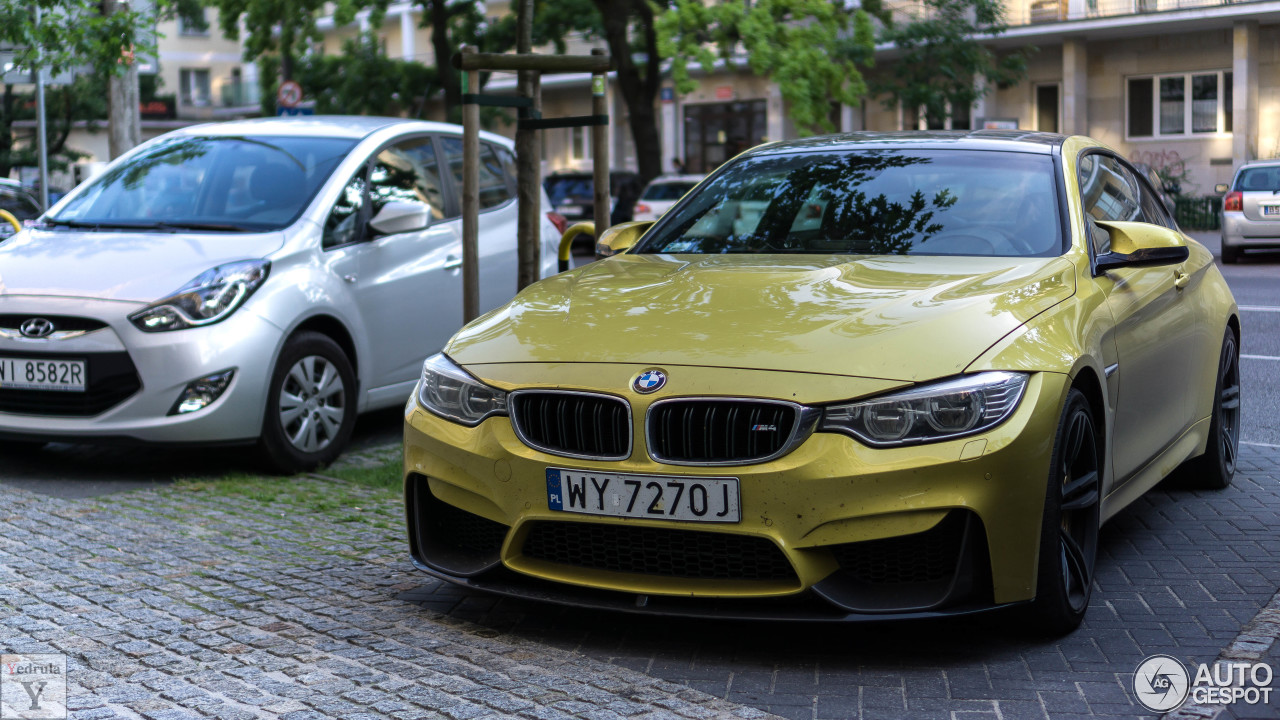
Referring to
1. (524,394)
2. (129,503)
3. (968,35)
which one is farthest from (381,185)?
(968,35)

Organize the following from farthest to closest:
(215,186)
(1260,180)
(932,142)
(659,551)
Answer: (1260,180)
(215,186)
(932,142)
(659,551)

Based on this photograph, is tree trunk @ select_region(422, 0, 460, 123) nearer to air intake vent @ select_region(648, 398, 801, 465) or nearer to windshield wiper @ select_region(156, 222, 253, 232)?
windshield wiper @ select_region(156, 222, 253, 232)

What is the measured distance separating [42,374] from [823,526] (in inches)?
166

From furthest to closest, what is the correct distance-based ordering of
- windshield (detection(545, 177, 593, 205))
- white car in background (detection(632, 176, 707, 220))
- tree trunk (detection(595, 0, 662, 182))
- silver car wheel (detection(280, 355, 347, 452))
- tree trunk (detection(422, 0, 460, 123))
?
1. tree trunk (detection(422, 0, 460, 123))
2. windshield (detection(545, 177, 593, 205))
3. white car in background (detection(632, 176, 707, 220))
4. tree trunk (detection(595, 0, 662, 182))
5. silver car wheel (detection(280, 355, 347, 452))

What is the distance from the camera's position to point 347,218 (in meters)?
7.50

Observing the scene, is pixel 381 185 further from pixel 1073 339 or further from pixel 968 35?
pixel 968 35

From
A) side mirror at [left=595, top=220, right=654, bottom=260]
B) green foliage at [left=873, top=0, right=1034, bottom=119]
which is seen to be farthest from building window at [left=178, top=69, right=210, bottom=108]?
side mirror at [left=595, top=220, right=654, bottom=260]

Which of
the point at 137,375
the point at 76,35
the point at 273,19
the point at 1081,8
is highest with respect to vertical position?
the point at 1081,8

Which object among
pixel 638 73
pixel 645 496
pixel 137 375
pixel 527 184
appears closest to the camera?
pixel 645 496

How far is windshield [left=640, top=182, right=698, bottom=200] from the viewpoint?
2664 cm

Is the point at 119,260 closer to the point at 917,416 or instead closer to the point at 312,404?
the point at 312,404

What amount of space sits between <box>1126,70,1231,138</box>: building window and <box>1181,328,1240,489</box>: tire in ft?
107

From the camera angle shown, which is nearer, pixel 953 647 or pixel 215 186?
pixel 953 647

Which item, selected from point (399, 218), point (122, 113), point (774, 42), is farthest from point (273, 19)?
point (399, 218)
